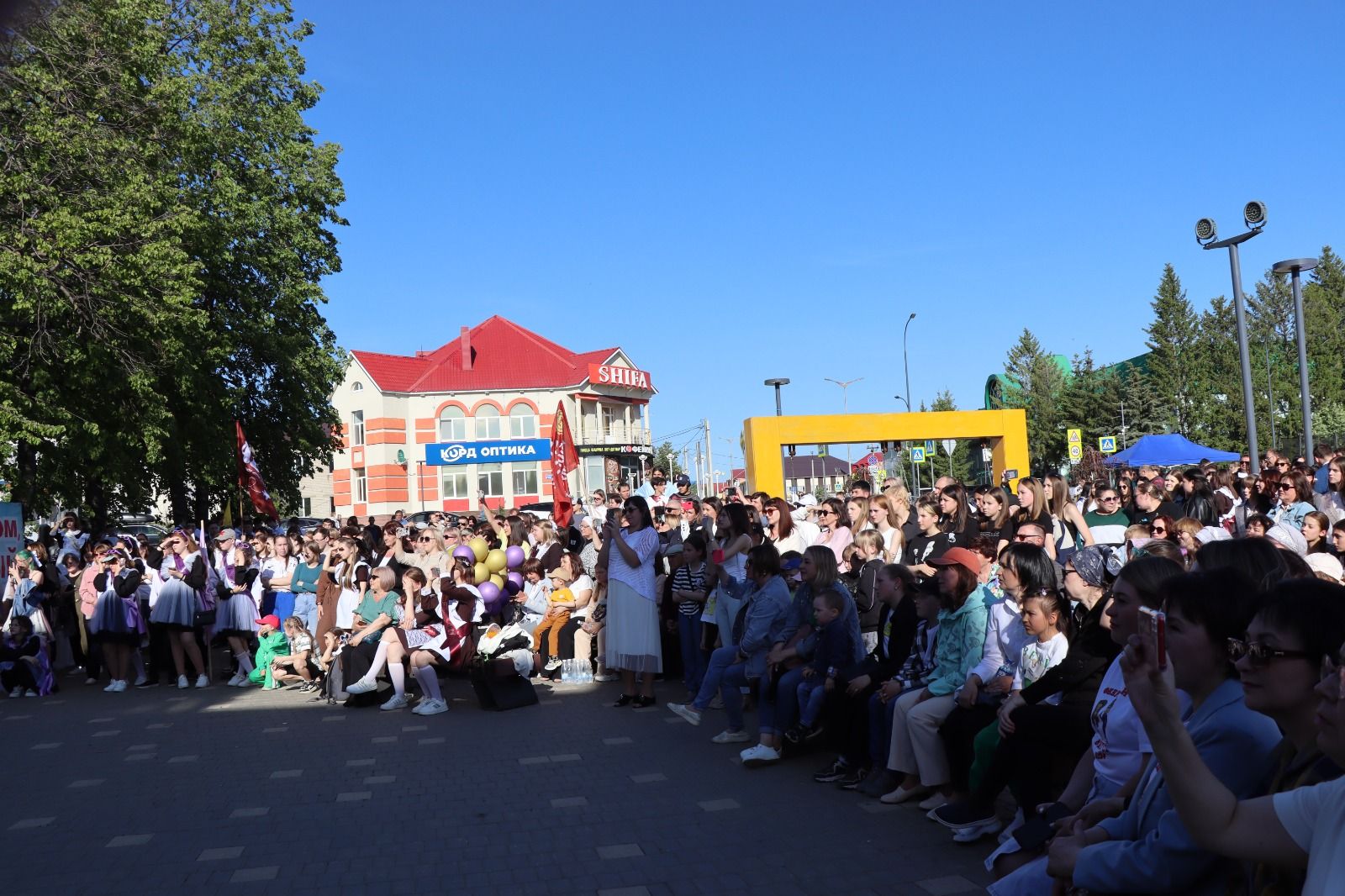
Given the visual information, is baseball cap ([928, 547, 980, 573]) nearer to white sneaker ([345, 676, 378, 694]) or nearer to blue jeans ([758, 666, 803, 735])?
blue jeans ([758, 666, 803, 735])

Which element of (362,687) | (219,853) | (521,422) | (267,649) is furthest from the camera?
(521,422)

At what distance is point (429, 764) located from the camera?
8.91 meters

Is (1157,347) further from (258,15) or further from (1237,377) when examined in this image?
(258,15)

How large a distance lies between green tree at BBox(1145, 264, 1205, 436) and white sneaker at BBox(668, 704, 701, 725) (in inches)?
2633

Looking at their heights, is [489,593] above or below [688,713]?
above

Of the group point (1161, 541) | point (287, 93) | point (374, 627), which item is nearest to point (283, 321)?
point (287, 93)

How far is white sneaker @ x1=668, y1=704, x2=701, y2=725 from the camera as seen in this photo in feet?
33.2

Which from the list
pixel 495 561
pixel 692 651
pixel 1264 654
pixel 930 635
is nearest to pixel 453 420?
pixel 495 561

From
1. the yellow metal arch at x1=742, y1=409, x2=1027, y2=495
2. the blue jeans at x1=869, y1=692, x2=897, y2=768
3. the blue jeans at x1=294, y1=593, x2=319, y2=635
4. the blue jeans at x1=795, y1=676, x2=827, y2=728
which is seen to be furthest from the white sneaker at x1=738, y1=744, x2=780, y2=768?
the yellow metal arch at x1=742, y1=409, x2=1027, y2=495

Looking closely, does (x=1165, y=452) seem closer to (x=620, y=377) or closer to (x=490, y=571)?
(x=490, y=571)

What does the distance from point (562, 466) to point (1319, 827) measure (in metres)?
17.5

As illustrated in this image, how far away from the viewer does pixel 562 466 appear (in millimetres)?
19578

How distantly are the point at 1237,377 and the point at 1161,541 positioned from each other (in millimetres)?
72581

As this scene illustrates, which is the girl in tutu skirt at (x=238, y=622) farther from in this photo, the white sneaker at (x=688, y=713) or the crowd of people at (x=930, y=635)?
the white sneaker at (x=688, y=713)
